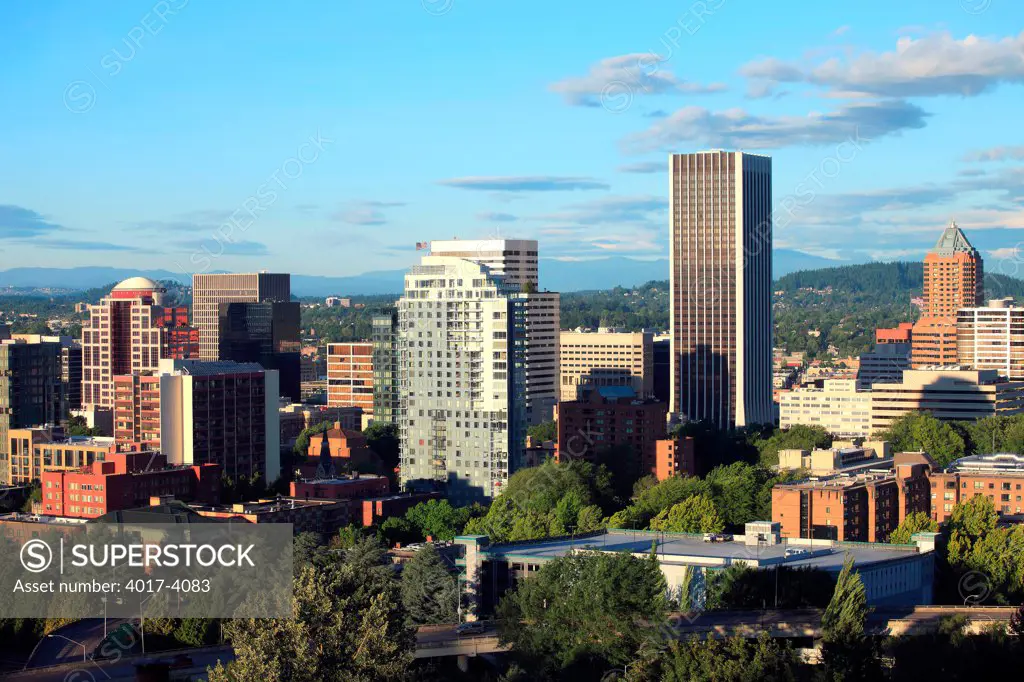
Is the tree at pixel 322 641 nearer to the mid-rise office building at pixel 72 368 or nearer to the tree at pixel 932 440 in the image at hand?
the tree at pixel 932 440

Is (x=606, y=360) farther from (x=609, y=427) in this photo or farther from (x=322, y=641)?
(x=322, y=641)

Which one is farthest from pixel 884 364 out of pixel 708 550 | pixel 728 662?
pixel 728 662

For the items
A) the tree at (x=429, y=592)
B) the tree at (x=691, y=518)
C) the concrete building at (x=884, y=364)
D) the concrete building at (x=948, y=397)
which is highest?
the concrete building at (x=884, y=364)

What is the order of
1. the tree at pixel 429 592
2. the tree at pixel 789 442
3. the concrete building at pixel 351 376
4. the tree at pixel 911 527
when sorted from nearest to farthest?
1. the tree at pixel 429 592
2. the tree at pixel 911 527
3. the tree at pixel 789 442
4. the concrete building at pixel 351 376

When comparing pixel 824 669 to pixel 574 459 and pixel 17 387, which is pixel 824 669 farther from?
pixel 17 387

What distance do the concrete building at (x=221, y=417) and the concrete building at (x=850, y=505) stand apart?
2676 centimetres

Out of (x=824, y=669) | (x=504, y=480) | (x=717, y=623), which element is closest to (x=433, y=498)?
(x=504, y=480)

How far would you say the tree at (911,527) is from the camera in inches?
2244

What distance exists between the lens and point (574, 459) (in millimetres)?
76125

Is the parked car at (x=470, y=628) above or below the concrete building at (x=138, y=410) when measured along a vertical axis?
below

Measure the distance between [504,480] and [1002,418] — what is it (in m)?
30.8

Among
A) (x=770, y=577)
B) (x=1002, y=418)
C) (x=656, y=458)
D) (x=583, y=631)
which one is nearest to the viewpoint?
(x=583, y=631)

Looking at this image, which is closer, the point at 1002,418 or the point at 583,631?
the point at 583,631

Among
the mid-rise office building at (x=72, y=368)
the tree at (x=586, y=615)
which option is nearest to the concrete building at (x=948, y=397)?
the mid-rise office building at (x=72, y=368)
